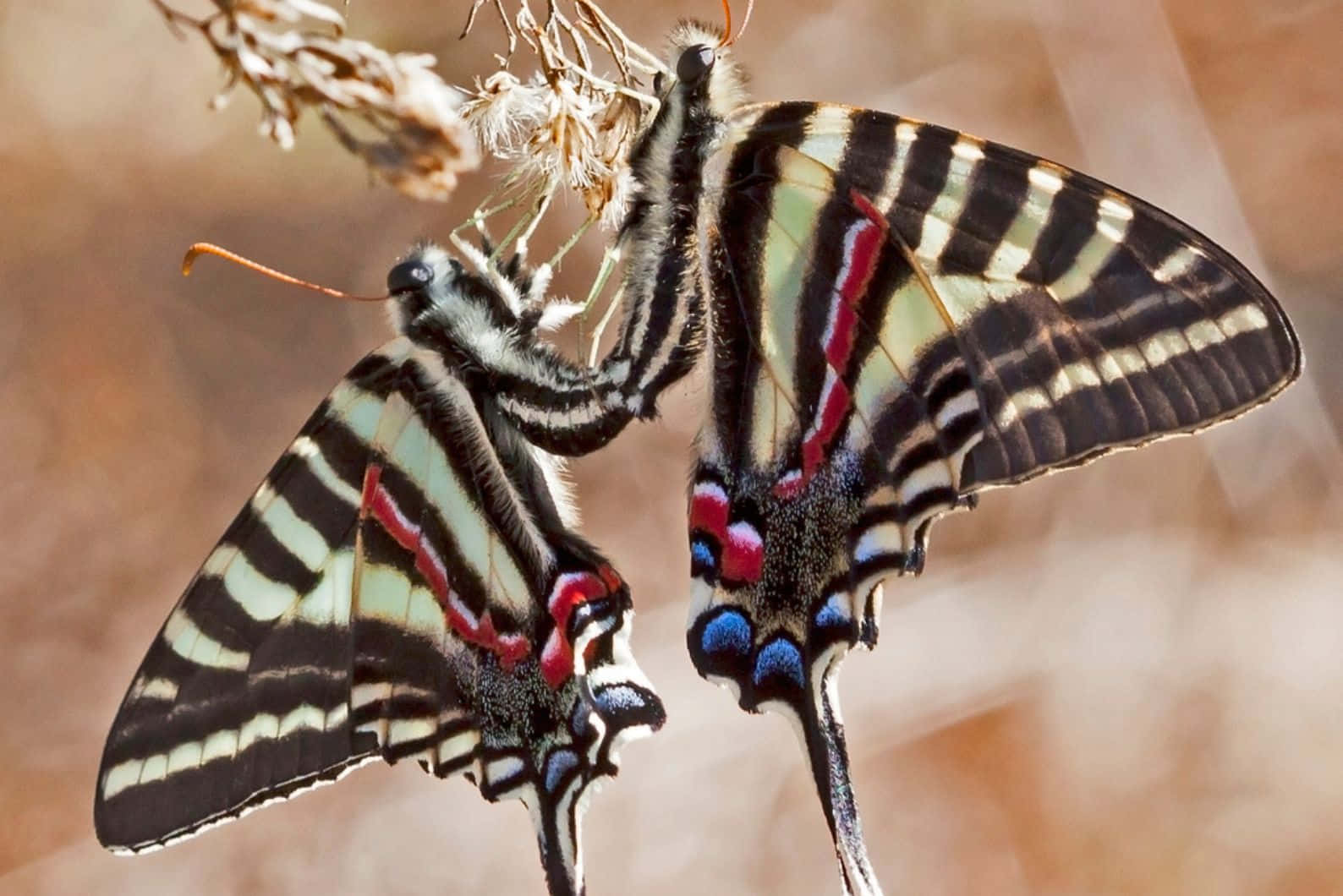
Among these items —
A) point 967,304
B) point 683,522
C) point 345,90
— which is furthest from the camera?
point 683,522

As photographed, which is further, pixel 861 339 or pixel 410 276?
pixel 410 276

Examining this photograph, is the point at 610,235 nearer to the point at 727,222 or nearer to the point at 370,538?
the point at 727,222

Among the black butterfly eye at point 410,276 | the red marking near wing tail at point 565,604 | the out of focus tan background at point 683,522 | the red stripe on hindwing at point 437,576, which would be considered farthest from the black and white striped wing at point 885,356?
the out of focus tan background at point 683,522

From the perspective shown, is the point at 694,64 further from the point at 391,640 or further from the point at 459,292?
the point at 391,640

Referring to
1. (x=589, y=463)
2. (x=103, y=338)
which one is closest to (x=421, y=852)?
(x=589, y=463)

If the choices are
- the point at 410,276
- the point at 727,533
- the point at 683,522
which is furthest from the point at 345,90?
the point at 683,522

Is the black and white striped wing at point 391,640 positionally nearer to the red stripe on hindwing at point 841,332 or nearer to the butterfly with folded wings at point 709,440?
the butterfly with folded wings at point 709,440
